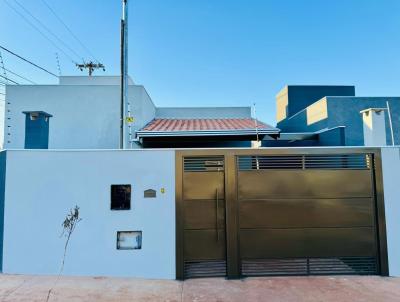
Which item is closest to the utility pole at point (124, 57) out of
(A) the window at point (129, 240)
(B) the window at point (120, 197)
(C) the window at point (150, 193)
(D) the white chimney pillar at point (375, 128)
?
(B) the window at point (120, 197)

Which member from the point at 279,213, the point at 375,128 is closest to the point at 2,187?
the point at 279,213

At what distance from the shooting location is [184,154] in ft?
21.7

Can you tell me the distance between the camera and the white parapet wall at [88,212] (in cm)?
634

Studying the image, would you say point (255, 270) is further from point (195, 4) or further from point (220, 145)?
point (195, 4)


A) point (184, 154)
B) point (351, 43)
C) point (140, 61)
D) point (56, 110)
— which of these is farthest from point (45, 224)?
point (351, 43)

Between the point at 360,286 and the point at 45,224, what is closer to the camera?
the point at 360,286

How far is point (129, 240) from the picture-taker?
643 cm

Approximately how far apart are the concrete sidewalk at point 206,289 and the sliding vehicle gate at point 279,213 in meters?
0.39

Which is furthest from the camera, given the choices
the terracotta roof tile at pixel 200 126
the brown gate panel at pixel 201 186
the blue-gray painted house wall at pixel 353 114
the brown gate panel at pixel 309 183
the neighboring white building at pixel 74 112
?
the blue-gray painted house wall at pixel 353 114

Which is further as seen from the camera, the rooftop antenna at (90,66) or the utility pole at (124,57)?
the rooftop antenna at (90,66)

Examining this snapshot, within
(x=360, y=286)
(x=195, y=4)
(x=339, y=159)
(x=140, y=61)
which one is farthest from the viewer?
(x=140, y=61)

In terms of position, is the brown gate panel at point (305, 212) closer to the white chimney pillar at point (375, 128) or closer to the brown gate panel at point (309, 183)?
the brown gate panel at point (309, 183)

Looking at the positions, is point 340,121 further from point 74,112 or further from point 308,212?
point 74,112

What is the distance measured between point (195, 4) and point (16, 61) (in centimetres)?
797
